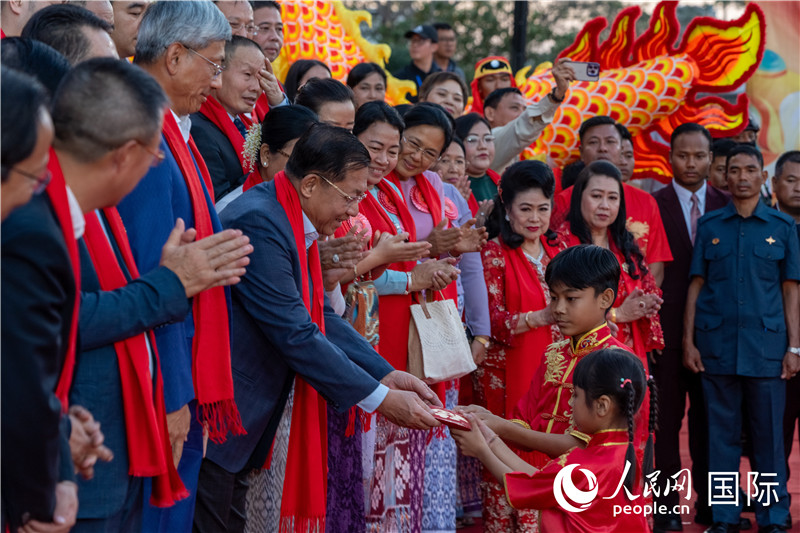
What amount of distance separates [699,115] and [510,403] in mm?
3218

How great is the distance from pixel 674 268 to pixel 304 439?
3251 millimetres

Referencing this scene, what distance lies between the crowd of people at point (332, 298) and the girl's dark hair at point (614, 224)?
0.05ft

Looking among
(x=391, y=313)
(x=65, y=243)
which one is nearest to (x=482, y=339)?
(x=391, y=313)

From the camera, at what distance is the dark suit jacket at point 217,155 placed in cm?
362

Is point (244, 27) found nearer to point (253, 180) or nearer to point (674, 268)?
point (253, 180)

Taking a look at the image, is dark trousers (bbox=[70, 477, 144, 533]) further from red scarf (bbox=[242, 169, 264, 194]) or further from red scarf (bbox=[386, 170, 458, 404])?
red scarf (bbox=[386, 170, 458, 404])

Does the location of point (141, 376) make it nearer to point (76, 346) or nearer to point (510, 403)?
point (76, 346)

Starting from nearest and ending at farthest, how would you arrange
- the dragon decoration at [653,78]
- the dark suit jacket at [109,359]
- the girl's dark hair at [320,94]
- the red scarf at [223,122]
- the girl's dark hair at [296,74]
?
the dark suit jacket at [109,359] → the red scarf at [223,122] → the girl's dark hair at [320,94] → the girl's dark hair at [296,74] → the dragon decoration at [653,78]

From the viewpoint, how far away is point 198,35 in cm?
277

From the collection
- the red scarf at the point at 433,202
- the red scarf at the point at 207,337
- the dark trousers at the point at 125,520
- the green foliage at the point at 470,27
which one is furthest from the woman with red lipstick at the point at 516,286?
the green foliage at the point at 470,27

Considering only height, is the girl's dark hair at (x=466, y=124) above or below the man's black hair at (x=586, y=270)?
above

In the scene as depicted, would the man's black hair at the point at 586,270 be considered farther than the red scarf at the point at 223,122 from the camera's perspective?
No

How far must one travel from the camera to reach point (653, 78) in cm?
654

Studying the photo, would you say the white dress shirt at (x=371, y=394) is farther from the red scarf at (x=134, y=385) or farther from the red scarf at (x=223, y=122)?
the red scarf at (x=134, y=385)
